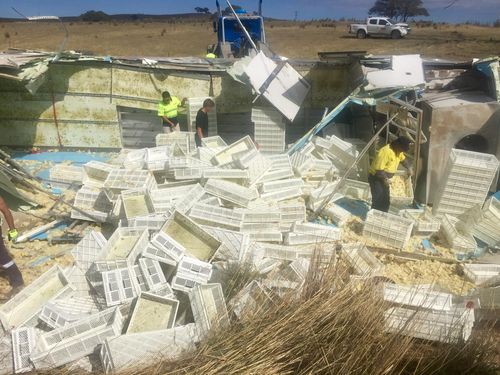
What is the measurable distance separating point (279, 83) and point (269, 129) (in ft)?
3.56

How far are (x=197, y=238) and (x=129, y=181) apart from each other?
203 cm

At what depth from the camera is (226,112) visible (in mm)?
10688

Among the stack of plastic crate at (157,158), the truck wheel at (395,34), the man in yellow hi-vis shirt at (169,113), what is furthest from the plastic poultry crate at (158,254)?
the truck wheel at (395,34)

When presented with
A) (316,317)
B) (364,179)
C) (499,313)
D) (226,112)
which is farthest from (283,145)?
(316,317)

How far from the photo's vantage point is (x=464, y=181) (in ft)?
23.5

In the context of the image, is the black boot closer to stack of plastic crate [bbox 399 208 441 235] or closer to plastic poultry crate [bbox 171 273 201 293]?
plastic poultry crate [bbox 171 273 201 293]

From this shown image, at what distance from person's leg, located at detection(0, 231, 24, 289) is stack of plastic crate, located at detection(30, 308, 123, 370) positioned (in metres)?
1.59

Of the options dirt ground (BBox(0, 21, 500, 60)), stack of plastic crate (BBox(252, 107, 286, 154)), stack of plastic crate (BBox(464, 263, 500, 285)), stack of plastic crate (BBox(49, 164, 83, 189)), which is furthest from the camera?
dirt ground (BBox(0, 21, 500, 60))

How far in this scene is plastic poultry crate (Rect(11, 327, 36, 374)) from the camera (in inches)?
149

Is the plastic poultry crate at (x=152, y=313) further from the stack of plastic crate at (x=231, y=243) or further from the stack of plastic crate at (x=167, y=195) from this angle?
the stack of plastic crate at (x=167, y=195)

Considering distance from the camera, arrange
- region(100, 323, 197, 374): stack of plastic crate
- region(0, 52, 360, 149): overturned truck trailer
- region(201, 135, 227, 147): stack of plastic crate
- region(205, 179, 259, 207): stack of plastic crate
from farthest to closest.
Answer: region(0, 52, 360, 149): overturned truck trailer
region(201, 135, 227, 147): stack of plastic crate
region(205, 179, 259, 207): stack of plastic crate
region(100, 323, 197, 374): stack of plastic crate

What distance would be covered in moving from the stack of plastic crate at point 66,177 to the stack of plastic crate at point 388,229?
554cm

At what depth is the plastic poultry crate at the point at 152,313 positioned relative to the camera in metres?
4.06

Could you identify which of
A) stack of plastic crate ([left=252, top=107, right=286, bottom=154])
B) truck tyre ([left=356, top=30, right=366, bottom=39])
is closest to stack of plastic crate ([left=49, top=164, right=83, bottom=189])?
stack of plastic crate ([left=252, top=107, right=286, bottom=154])
